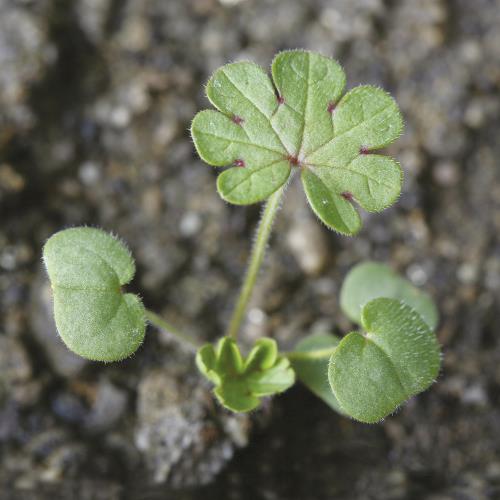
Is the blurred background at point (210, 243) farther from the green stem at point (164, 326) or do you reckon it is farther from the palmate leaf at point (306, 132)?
the palmate leaf at point (306, 132)

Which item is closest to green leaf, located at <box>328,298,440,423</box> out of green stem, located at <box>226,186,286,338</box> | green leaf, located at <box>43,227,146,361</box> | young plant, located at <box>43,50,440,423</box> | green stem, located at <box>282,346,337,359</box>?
young plant, located at <box>43,50,440,423</box>

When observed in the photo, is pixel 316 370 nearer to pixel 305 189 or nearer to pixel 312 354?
pixel 312 354

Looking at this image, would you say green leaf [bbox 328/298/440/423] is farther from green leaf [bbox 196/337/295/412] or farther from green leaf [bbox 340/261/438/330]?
green leaf [bbox 340/261/438/330]

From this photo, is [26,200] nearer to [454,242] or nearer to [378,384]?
[378,384]

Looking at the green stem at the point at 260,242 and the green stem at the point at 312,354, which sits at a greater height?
the green stem at the point at 260,242

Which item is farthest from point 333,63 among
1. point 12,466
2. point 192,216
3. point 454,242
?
point 12,466

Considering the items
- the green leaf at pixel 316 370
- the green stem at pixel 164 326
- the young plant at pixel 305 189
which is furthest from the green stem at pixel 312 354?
the green stem at pixel 164 326
